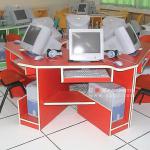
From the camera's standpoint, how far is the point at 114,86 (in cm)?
271

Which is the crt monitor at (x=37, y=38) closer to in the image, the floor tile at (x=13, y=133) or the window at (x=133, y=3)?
the floor tile at (x=13, y=133)

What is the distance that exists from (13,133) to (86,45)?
124 centimetres

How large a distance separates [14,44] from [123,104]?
5.27ft

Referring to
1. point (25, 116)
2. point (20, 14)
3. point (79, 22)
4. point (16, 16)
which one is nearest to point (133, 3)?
point (20, 14)

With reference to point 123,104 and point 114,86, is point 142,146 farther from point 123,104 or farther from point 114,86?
point 114,86

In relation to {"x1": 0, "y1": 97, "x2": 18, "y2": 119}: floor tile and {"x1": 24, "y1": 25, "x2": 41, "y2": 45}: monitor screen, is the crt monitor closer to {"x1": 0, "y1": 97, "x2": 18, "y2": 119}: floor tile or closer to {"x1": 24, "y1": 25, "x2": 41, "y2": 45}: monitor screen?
{"x1": 24, "y1": 25, "x2": 41, "y2": 45}: monitor screen

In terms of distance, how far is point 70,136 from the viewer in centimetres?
263

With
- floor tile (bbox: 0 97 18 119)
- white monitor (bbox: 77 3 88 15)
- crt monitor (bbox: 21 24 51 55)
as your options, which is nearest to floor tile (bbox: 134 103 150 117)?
crt monitor (bbox: 21 24 51 55)

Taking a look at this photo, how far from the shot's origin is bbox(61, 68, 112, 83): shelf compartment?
7.98ft

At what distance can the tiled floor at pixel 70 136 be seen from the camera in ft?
8.10

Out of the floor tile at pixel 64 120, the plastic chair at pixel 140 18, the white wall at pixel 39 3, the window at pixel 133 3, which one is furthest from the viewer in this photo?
the white wall at pixel 39 3

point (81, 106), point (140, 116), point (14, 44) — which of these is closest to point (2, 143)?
point (81, 106)

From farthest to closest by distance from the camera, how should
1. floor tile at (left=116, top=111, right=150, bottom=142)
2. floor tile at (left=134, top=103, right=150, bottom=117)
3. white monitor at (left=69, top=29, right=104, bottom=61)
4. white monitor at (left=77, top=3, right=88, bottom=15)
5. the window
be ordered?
white monitor at (left=77, top=3, right=88, bottom=15)
the window
floor tile at (left=134, top=103, right=150, bottom=117)
floor tile at (left=116, top=111, right=150, bottom=142)
white monitor at (left=69, top=29, right=104, bottom=61)

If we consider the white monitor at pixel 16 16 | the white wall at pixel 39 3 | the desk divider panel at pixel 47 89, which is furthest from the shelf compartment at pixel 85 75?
the white wall at pixel 39 3
